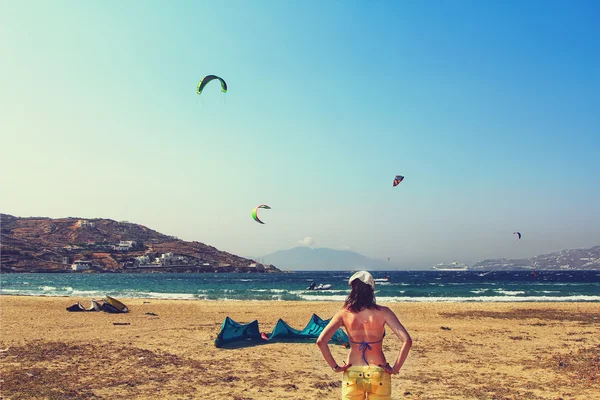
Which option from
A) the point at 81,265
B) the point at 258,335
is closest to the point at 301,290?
the point at 258,335

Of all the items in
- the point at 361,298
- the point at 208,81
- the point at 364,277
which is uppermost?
the point at 208,81

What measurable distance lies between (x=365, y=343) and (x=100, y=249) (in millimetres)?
160585

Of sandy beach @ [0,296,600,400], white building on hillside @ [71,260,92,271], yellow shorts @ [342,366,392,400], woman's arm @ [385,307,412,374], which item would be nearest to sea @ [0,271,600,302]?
sandy beach @ [0,296,600,400]

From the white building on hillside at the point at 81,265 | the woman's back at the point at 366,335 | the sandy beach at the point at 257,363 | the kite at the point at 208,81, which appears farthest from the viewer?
the white building on hillside at the point at 81,265

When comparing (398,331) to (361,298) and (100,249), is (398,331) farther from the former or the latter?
(100,249)

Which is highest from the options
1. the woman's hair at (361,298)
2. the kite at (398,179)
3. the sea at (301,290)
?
the kite at (398,179)

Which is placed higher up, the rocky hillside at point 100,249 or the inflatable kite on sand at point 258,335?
the rocky hillside at point 100,249

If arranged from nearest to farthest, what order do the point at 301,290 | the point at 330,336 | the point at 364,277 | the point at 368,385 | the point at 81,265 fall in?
the point at 368,385 < the point at 330,336 < the point at 364,277 < the point at 301,290 < the point at 81,265

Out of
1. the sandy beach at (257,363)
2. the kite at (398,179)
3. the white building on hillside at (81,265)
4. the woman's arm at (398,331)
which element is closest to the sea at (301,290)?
the kite at (398,179)

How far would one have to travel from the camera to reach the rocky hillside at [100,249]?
123250mm

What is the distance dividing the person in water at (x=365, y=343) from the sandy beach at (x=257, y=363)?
4.67 metres

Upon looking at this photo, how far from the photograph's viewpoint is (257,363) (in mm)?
10477

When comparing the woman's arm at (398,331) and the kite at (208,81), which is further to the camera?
the kite at (208,81)

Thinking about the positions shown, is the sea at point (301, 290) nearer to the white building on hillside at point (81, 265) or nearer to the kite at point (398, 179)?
the kite at point (398, 179)
